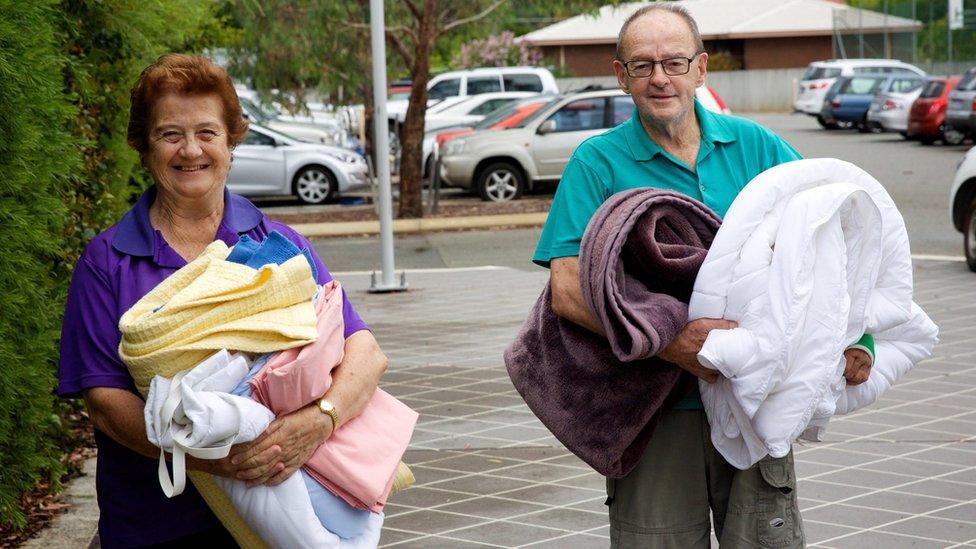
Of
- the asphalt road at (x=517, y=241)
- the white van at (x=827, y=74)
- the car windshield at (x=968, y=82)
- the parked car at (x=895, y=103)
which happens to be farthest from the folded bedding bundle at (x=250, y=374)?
the white van at (x=827, y=74)

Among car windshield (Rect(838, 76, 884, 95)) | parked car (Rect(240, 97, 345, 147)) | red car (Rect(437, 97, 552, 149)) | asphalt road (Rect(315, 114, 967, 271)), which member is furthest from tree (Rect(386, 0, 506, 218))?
car windshield (Rect(838, 76, 884, 95))

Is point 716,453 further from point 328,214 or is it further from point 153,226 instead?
point 328,214

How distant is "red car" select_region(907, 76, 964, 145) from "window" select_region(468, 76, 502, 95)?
984 centimetres

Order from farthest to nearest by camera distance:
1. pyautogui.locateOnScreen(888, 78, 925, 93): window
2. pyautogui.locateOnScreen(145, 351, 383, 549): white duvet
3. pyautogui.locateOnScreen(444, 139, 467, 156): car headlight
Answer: pyautogui.locateOnScreen(888, 78, 925, 93): window < pyautogui.locateOnScreen(444, 139, 467, 156): car headlight < pyautogui.locateOnScreen(145, 351, 383, 549): white duvet

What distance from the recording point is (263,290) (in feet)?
10.0

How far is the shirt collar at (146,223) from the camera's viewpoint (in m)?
3.29

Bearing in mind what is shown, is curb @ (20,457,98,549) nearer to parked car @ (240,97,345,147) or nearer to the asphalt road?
the asphalt road

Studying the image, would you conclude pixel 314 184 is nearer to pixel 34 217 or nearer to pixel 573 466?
pixel 573 466

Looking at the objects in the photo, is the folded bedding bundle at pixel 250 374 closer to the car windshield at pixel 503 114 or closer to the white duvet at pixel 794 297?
the white duvet at pixel 794 297

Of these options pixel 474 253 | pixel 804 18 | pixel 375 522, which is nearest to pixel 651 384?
pixel 375 522

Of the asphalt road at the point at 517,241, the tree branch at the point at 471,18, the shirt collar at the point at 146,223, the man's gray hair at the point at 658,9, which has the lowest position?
the asphalt road at the point at 517,241

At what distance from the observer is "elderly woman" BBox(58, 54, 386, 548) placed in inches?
124

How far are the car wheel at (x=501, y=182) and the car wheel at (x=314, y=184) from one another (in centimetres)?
245

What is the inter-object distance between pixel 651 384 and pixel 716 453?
0.34 meters
